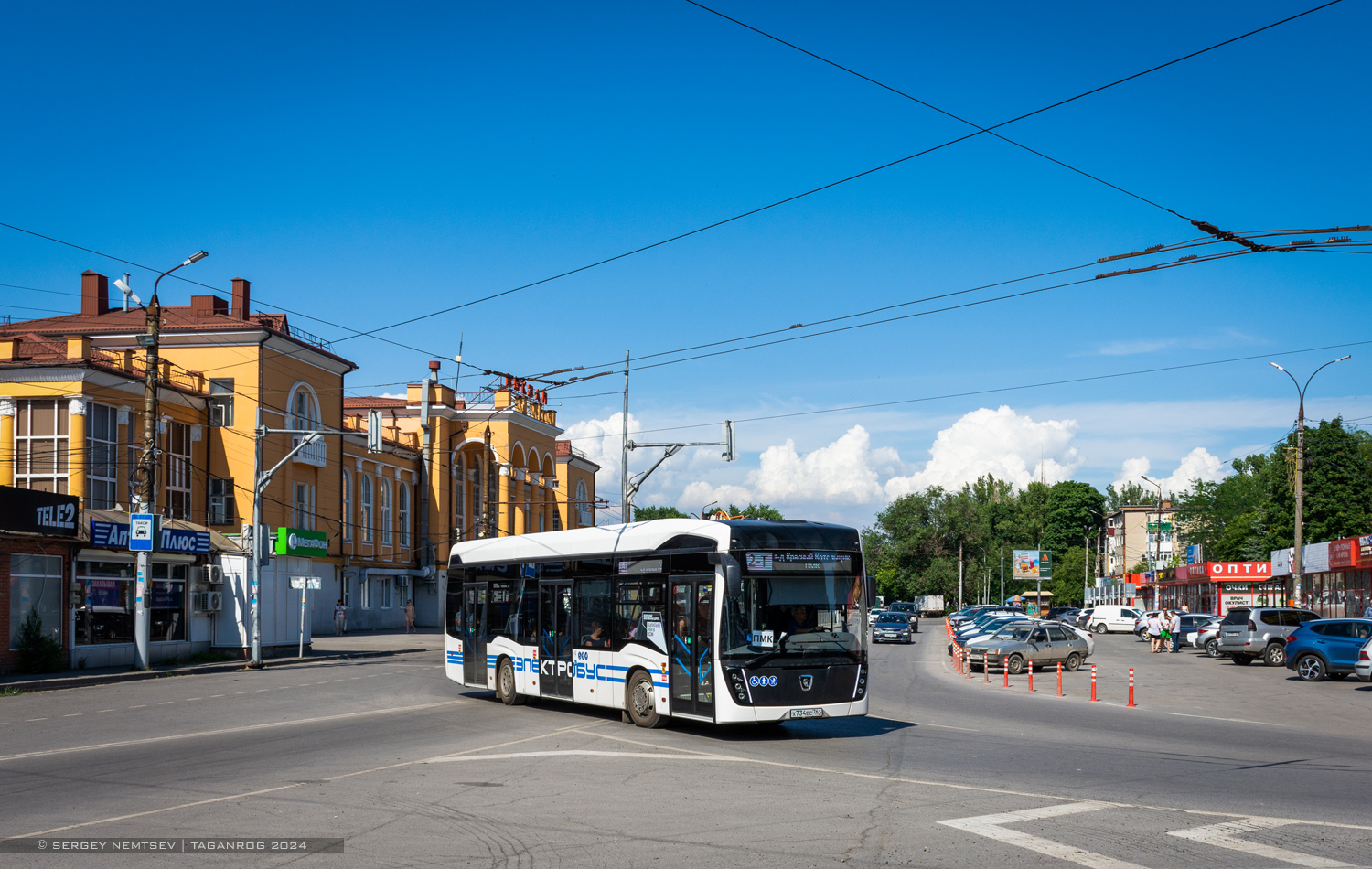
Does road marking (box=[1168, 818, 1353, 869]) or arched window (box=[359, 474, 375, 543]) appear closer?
road marking (box=[1168, 818, 1353, 869])

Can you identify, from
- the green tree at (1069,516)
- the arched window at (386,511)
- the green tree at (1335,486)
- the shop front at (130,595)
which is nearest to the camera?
the shop front at (130,595)

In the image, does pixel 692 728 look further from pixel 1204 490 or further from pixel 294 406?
pixel 1204 490

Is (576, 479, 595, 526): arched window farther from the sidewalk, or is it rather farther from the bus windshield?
the bus windshield

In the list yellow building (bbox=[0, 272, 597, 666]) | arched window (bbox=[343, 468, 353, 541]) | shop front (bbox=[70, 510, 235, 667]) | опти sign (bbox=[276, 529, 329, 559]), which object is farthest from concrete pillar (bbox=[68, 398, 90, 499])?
arched window (bbox=[343, 468, 353, 541])

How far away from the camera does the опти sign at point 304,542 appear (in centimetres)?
4139

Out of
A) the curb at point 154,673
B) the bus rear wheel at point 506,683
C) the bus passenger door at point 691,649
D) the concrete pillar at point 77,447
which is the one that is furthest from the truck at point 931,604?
the bus passenger door at point 691,649

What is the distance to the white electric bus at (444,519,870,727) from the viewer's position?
15.0 meters

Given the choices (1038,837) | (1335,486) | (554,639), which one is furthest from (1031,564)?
(1038,837)

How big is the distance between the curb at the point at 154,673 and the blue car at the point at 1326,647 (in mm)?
27184

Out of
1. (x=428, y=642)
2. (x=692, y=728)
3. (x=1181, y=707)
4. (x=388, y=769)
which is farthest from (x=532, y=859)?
(x=428, y=642)

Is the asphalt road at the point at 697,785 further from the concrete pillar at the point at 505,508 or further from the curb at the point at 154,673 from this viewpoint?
the concrete pillar at the point at 505,508

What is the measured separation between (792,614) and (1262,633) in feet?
85.6

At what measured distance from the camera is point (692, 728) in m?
16.9

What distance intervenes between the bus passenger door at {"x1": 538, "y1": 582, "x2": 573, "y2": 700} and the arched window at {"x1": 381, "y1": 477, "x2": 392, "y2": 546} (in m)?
45.3
